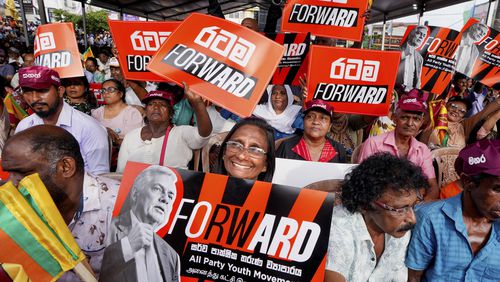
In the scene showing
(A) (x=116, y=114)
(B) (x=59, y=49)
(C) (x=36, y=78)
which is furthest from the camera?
(A) (x=116, y=114)

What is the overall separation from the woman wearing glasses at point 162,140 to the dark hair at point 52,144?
43.0 inches

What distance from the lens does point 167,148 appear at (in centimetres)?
292

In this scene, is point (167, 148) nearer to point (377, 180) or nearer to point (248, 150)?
point (248, 150)

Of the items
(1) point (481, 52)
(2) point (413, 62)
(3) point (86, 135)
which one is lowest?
(3) point (86, 135)

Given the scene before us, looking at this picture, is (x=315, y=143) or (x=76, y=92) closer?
(x=315, y=143)

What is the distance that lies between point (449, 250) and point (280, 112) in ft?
8.25

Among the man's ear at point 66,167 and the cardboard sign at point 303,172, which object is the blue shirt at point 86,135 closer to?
the man's ear at point 66,167

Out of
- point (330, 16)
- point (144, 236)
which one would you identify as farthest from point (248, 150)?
point (330, 16)

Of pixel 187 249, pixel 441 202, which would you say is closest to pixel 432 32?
pixel 441 202

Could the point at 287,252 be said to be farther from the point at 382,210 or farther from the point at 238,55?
the point at 238,55

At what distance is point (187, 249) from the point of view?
1.55m

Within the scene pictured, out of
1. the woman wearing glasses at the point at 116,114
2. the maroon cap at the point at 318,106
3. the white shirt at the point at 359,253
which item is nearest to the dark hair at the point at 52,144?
the white shirt at the point at 359,253

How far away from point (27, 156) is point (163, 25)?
2153 millimetres

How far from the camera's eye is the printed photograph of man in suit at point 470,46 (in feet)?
14.7
